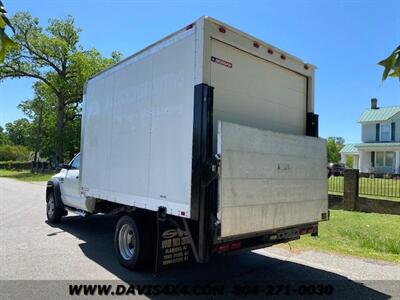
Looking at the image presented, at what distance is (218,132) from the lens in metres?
4.85

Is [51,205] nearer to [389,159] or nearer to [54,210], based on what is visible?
[54,210]

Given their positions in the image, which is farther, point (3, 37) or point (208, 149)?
point (208, 149)

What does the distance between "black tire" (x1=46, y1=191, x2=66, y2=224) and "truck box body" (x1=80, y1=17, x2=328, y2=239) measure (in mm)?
3559

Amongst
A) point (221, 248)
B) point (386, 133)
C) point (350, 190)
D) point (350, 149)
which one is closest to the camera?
point (221, 248)

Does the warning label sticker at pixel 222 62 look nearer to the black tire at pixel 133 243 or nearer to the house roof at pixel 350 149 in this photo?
the black tire at pixel 133 243

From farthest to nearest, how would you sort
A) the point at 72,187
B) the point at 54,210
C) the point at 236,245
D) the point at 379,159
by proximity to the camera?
the point at 379,159 < the point at 54,210 < the point at 72,187 < the point at 236,245

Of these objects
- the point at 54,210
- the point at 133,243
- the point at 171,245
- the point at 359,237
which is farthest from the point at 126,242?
the point at 359,237

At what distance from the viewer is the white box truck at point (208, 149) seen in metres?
5.01

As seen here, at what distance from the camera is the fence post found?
13375mm

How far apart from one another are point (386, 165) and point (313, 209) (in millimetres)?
34417

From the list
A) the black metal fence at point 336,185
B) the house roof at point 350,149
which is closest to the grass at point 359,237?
the black metal fence at point 336,185

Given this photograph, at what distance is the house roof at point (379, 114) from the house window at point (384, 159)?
323 centimetres

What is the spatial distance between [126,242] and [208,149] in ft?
8.44

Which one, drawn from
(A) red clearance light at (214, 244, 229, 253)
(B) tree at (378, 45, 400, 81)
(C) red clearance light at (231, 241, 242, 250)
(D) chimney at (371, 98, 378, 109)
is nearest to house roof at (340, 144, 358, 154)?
(D) chimney at (371, 98, 378, 109)
